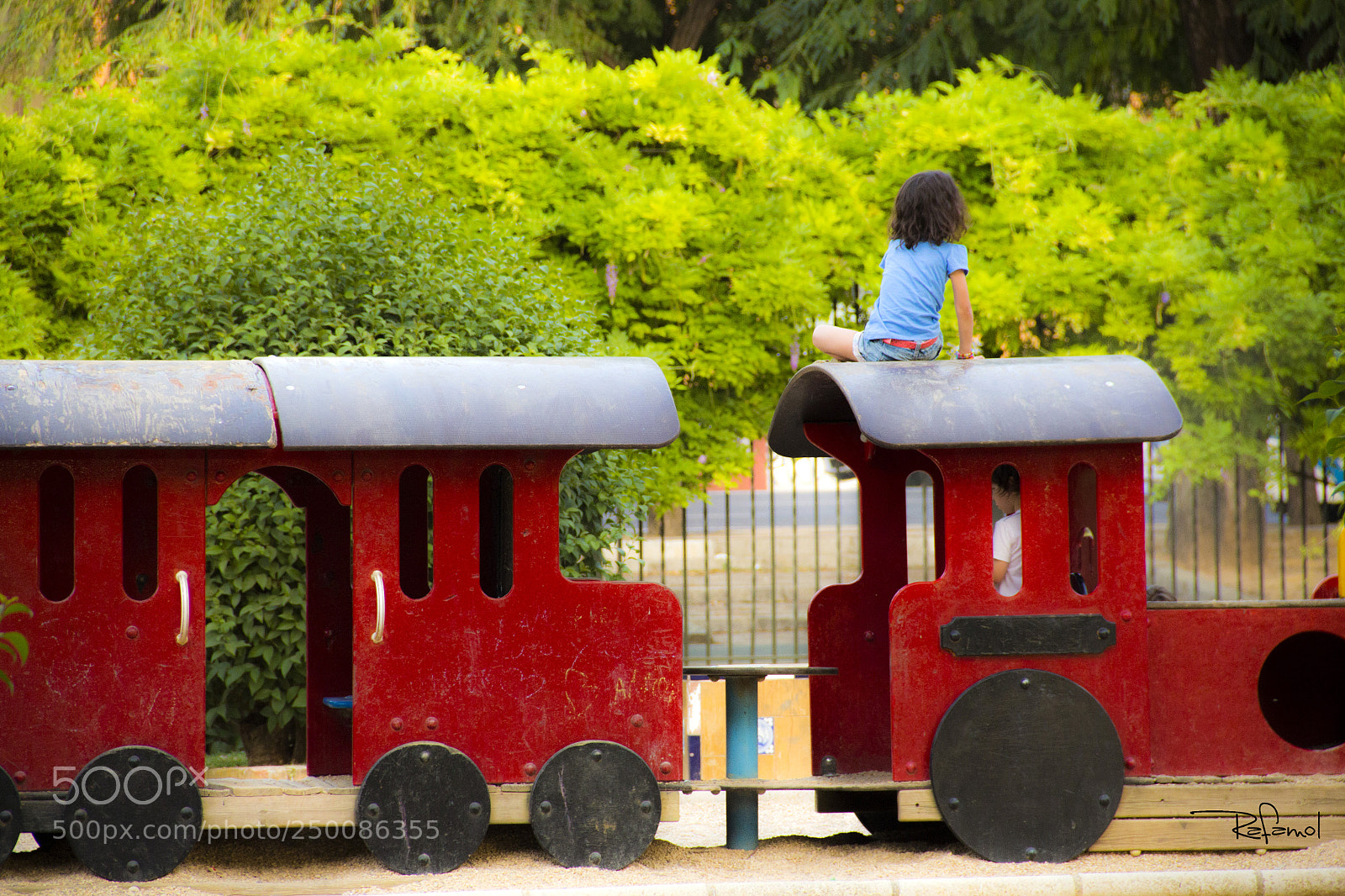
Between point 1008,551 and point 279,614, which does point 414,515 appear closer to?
point 279,614

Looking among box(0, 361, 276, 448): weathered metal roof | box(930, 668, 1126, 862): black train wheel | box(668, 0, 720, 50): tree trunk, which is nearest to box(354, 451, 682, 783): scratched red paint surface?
box(0, 361, 276, 448): weathered metal roof

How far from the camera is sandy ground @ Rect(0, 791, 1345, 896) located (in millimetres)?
4020

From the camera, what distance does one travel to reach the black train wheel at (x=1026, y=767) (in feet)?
13.9

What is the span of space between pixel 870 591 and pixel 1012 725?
1.11 meters

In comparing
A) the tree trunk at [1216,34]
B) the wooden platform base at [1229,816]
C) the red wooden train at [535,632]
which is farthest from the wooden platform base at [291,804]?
the tree trunk at [1216,34]

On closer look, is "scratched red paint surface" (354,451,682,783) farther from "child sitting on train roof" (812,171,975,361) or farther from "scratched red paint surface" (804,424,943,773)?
"child sitting on train roof" (812,171,975,361)

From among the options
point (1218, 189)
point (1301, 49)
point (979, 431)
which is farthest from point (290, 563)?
point (1301, 49)

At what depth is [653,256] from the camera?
8.00m

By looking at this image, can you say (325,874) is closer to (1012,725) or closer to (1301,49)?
(1012,725)

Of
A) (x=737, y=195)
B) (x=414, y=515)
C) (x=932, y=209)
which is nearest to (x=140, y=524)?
(x=414, y=515)

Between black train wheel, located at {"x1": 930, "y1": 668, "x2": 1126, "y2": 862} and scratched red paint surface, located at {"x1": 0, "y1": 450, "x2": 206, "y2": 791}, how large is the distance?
262 cm

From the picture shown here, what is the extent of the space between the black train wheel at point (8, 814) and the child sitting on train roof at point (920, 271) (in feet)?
11.3

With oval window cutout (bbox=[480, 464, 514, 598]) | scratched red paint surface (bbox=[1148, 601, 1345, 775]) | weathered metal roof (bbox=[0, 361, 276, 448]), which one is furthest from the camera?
oval window cutout (bbox=[480, 464, 514, 598])
